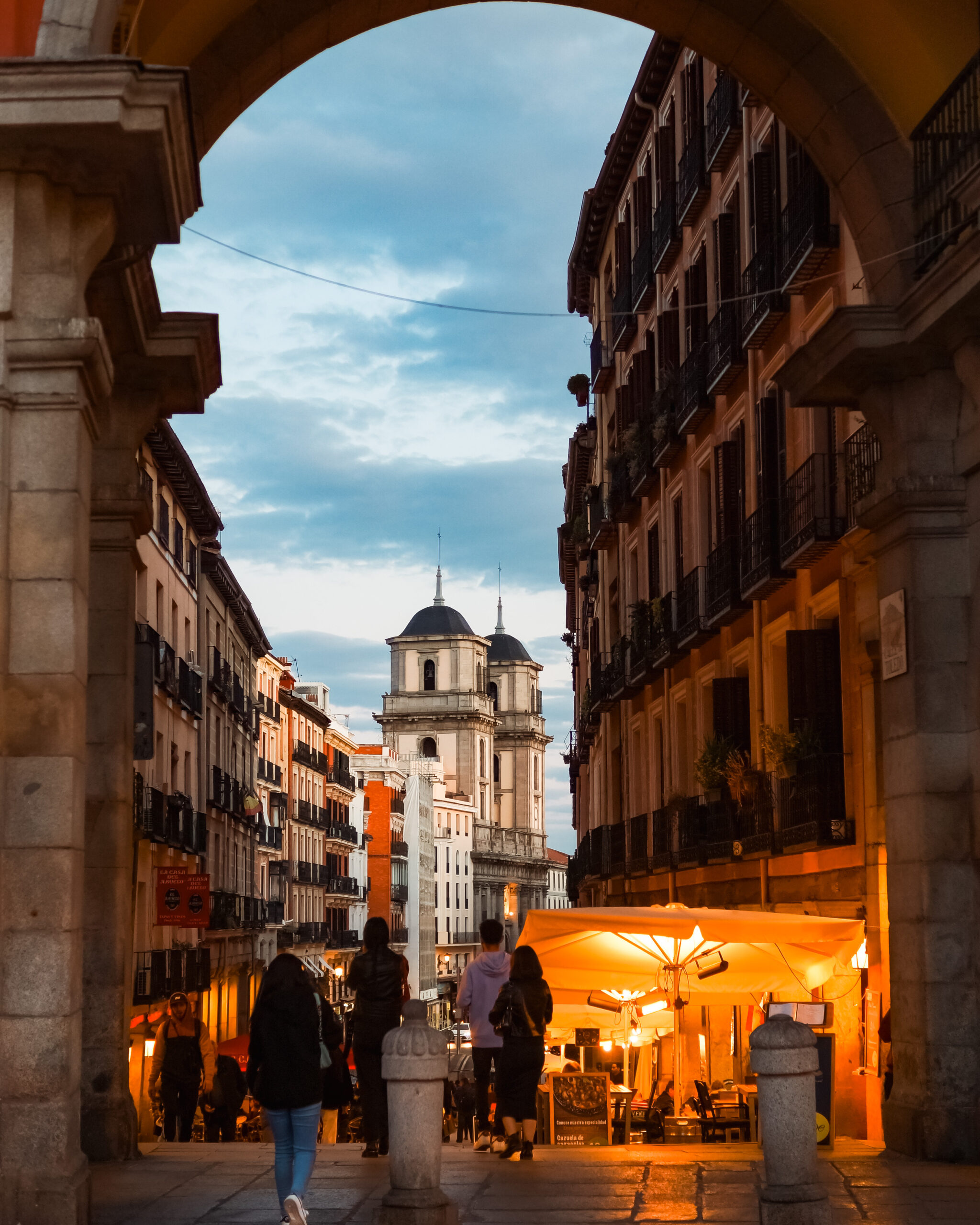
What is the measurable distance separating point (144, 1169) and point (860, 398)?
822 centimetres

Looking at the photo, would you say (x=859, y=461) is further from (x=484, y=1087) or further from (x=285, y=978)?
(x=285, y=978)

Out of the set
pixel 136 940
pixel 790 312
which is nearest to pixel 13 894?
pixel 790 312

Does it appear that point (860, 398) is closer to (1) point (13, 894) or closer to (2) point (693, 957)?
(2) point (693, 957)

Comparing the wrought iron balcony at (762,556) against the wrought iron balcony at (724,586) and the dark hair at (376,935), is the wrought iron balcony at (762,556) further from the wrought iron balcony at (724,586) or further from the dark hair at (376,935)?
the dark hair at (376,935)

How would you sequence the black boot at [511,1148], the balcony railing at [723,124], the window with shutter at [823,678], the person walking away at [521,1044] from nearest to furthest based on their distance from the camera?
the person walking away at [521,1044] < the black boot at [511,1148] < the window with shutter at [823,678] < the balcony railing at [723,124]

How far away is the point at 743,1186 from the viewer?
12.5m

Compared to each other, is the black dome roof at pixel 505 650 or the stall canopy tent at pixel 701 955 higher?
the black dome roof at pixel 505 650

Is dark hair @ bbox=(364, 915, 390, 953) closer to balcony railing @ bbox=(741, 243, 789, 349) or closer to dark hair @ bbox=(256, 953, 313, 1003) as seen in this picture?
dark hair @ bbox=(256, 953, 313, 1003)

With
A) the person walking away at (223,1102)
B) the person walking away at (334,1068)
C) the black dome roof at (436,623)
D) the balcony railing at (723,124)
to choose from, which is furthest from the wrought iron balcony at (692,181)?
the black dome roof at (436,623)

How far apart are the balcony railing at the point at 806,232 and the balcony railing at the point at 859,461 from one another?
261 cm

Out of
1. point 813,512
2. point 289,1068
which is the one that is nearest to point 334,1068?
point 289,1068

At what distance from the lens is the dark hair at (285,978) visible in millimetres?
11305

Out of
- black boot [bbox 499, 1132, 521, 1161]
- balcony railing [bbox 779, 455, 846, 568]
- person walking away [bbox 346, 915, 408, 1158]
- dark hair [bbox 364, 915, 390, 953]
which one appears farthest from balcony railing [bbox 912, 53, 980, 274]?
black boot [bbox 499, 1132, 521, 1161]

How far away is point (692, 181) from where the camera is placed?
3086 cm
